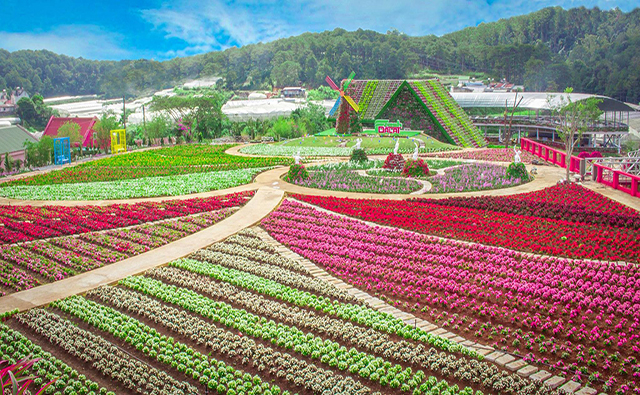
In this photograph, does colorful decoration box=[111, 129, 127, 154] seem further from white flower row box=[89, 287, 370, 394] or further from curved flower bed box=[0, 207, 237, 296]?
white flower row box=[89, 287, 370, 394]

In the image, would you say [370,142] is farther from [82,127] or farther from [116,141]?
[82,127]

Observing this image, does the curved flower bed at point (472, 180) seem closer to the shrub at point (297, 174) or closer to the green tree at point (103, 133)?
the shrub at point (297, 174)

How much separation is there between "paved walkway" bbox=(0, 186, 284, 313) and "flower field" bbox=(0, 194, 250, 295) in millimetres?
393

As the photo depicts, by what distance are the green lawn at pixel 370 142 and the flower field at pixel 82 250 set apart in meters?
26.6

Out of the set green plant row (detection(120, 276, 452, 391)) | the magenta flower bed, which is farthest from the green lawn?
green plant row (detection(120, 276, 452, 391))

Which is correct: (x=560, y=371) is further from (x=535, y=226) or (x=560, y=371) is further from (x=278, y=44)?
(x=278, y=44)

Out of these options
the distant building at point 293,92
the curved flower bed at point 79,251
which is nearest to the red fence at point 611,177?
the curved flower bed at point 79,251

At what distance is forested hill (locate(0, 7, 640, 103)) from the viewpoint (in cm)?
10494

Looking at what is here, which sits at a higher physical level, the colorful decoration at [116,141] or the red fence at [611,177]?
the colorful decoration at [116,141]

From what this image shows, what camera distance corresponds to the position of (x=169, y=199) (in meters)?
25.8

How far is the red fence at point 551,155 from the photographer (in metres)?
30.2

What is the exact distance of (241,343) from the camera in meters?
11.7

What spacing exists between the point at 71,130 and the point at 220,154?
1546 cm

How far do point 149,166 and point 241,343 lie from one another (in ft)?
94.1
